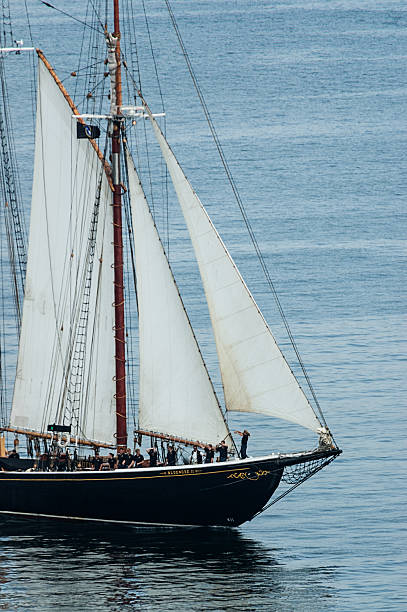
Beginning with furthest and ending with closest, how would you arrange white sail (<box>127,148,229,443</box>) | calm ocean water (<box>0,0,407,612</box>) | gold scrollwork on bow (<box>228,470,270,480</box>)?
white sail (<box>127,148,229,443</box>), gold scrollwork on bow (<box>228,470,270,480</box>), calm ocean water (<box>0,0,407,612</box>)

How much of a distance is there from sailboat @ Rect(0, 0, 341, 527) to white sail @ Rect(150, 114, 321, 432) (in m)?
0.04

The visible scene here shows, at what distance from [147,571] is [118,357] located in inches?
457

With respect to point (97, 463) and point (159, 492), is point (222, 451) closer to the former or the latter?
point (159, 492)

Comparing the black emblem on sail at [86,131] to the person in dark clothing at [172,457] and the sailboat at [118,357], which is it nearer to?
the sailboat at [118,357]

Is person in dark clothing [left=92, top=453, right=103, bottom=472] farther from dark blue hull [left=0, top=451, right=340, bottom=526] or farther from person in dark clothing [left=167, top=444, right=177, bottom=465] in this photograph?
person in dark clothing [left=167, top=444, right=177, bottom=465]

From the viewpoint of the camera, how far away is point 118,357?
7144 cm

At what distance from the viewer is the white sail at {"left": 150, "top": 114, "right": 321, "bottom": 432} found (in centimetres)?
6525

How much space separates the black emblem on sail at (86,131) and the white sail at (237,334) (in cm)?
539

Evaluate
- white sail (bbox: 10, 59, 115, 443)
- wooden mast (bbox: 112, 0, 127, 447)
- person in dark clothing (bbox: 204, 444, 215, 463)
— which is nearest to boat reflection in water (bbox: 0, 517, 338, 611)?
person in dark clothing (bbox: 204, 444, 215, 463)

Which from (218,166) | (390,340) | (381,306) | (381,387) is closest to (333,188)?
(218,166)

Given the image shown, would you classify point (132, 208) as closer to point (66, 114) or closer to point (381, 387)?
point (66, 114)

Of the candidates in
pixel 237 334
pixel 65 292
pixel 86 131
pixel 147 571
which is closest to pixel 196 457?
pixel 237 334

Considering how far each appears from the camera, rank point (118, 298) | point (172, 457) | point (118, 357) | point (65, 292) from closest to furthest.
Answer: point (172, 457)
point (118, 298)
point (118, 357)
point (65, 292)

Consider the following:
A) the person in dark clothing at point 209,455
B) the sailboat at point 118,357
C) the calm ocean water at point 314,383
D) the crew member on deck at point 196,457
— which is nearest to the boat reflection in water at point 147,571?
the calm ocean water at point 314,383
